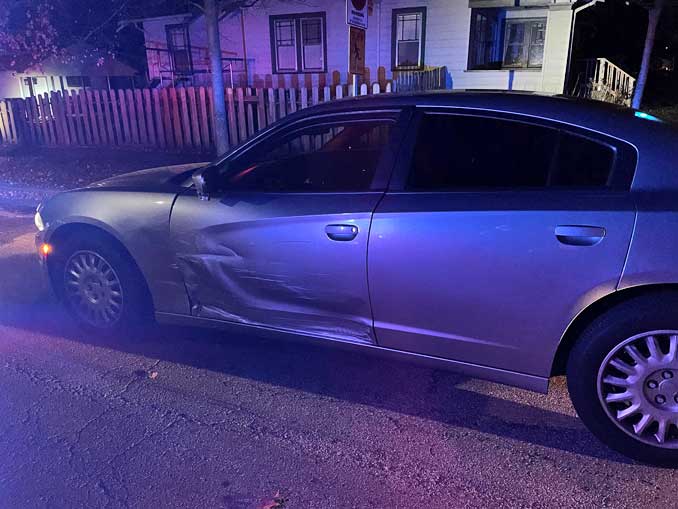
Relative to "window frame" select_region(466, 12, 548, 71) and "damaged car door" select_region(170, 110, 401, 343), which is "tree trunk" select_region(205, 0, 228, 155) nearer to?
"damaged car door" select_region(170, 110, 401, 343)

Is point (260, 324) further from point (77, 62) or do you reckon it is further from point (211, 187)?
point (77, 62)

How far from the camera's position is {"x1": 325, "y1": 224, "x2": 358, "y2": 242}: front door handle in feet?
9.70

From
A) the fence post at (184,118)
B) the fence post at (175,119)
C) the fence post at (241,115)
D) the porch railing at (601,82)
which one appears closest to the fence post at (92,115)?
the fence post at (175,119)

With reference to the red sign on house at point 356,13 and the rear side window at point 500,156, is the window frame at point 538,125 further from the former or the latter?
the red sign on house at point 356,13

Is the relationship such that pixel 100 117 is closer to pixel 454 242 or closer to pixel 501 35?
pixel 501 35

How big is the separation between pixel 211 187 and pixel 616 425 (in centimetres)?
249

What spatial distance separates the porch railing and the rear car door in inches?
706

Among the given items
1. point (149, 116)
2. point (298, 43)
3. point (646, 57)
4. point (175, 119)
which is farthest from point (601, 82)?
point (149, 116)

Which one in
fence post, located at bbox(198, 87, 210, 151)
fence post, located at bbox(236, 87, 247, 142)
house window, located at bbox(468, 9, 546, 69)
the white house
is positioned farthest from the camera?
house window, located at bbox(468, 9, 546, 69)

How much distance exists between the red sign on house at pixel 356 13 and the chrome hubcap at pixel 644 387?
16.3 feet

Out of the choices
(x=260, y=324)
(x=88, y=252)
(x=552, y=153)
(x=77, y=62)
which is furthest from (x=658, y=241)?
(x=77, y=62)

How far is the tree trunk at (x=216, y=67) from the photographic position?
27.4 ft

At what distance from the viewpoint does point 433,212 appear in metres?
2.80

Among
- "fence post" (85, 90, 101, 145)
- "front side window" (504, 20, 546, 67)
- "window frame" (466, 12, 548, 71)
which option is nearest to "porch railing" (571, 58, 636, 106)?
"front side window" (504, 20, 546, 67)
